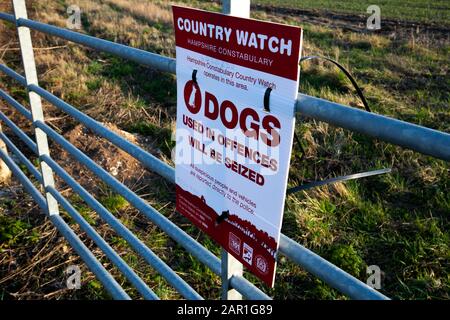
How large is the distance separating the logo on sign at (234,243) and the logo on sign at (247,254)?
0.02 metres

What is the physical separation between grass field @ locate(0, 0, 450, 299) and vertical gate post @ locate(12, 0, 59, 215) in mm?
435

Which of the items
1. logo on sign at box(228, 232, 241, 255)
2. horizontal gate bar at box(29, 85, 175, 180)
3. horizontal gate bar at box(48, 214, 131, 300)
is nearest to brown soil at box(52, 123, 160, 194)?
horizontal gate bar at box(48, 214, 131, 300)

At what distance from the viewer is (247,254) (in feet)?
4.69

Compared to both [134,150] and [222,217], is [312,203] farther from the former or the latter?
[222,217]

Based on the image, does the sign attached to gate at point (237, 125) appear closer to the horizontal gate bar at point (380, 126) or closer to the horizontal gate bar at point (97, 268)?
the horizontal gate bar at point (380, 126)

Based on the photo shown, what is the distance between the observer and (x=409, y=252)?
313cm

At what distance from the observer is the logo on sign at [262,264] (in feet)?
4.47

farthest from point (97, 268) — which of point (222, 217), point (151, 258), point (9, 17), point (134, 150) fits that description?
point (9, 17)

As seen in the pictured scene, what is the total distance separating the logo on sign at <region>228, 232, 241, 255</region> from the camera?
1456 millimetres

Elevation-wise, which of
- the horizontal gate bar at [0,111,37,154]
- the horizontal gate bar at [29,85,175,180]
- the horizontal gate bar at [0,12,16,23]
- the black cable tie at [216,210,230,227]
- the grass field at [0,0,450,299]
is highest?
the horizontal gate bar at [0,12,16,23]

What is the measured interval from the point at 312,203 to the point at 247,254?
7.32 feet

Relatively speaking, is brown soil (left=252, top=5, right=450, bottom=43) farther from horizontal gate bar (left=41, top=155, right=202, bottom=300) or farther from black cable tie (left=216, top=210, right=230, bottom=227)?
black cable tie (left=216, top=210, right=230, bottom=227)

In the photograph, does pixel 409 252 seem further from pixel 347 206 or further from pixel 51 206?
pixel 51 206

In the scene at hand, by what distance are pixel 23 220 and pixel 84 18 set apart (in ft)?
32.3
